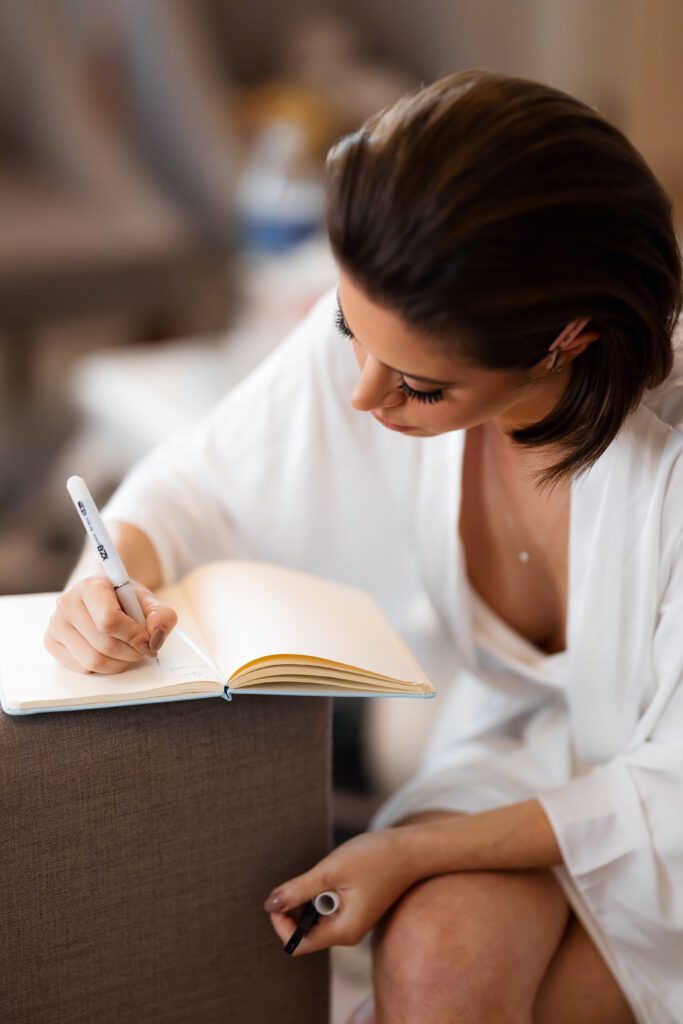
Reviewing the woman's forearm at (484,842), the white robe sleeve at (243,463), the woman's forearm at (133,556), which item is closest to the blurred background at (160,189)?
the white robe sleeve at (243,463)

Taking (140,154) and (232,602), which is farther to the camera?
(140,154)

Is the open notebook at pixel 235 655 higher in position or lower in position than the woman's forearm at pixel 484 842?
higher

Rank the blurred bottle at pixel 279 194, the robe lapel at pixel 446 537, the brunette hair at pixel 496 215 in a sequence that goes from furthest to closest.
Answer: the blurred bottle at pixel 279 194 → the robe lapel at pixel 446 537 → the brunette hair at pixel 496 215

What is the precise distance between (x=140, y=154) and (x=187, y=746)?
8.43 feet

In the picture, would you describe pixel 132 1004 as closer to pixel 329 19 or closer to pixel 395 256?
pixel 395 256

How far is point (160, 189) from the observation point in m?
3.04

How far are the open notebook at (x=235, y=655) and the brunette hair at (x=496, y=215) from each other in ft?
0.77

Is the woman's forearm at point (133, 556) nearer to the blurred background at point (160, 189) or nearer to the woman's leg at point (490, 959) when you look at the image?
the woman's leg at point (490, 959)

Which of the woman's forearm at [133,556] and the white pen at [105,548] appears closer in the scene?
the white pen at [105,548]

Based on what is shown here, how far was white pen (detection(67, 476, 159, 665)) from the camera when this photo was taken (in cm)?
77

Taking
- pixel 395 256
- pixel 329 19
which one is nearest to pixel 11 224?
pixel 329 19

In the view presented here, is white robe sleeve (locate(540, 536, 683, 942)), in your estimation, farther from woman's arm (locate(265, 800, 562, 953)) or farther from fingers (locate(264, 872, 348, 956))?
fingers (locate(264, 872, 348, 956))

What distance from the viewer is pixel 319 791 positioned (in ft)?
2.89

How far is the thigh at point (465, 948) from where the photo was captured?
32.4 inches
